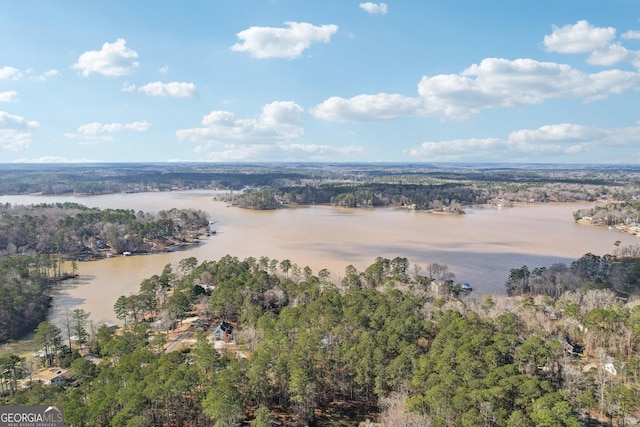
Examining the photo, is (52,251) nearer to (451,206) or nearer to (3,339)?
(3,339)

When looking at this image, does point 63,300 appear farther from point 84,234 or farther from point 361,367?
point 361,367

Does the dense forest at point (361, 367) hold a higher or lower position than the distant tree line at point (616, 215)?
lower

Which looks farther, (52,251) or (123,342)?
(52,251)

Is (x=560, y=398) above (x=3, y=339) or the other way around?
above

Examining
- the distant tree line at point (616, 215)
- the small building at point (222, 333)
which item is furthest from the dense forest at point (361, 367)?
the distant tree line at point (616, 215)

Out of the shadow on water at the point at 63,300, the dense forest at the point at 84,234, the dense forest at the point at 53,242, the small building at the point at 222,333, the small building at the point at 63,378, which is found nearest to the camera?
the small building at the point at 63,378

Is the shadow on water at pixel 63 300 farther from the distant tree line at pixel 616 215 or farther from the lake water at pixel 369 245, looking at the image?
the distant tree line at pixel 616 215

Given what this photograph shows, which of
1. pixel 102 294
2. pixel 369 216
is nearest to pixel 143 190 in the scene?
pixel 369 216

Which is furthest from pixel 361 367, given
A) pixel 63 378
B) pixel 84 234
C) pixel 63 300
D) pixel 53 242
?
pixel 84 234
